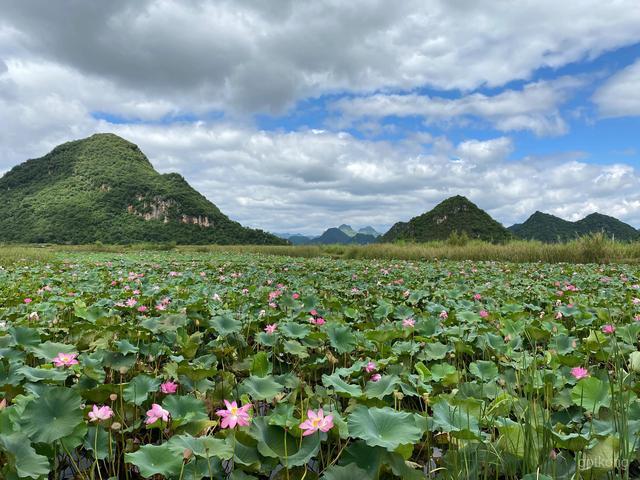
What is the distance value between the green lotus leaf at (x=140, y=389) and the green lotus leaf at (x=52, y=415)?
1.03 ft

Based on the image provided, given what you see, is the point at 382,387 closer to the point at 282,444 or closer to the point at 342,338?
the point at 282,444

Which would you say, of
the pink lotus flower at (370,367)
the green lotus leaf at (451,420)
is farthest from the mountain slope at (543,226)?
the green lotus leaf at (451,420)

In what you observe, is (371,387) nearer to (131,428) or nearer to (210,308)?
(131,428)

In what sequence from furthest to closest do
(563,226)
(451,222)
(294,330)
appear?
(563,226)
(451,222)
(294,330)

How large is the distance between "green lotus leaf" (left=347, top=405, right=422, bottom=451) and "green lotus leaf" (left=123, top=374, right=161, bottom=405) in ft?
3.15

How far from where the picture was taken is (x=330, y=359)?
2.58m

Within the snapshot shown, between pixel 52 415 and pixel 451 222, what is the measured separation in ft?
197

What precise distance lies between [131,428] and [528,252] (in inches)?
636

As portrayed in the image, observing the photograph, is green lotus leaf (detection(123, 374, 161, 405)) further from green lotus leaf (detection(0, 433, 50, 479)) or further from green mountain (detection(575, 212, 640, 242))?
green mountain (detection(575, 212, 640, 242))

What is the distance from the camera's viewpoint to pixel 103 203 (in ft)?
278

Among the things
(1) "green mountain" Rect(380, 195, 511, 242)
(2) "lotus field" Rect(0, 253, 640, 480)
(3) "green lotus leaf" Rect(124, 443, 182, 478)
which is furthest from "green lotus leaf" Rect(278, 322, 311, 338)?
(1) "green mountain" Rect(380, 195, 511, 242)

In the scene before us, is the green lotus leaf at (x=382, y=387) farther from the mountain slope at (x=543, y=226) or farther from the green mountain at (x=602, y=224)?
the green mountain at (x=602, y=224)

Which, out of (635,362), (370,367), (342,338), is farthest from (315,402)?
(635,362)

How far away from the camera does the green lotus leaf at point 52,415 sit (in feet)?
4.42
